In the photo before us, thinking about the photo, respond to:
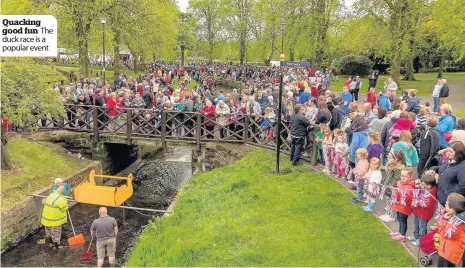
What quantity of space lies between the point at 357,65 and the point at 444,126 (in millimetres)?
31680

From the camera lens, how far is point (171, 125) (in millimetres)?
15547

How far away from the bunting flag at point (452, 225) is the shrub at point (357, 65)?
35460 millimetres

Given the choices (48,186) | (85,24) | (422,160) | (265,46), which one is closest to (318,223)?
(422,160)

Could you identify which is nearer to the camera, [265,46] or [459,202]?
[459,202]

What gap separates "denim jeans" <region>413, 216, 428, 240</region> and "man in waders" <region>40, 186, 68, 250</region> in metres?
7.91

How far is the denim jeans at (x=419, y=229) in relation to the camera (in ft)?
22.7

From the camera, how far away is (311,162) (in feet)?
39.7

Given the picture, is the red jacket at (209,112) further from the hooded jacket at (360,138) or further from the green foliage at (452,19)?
the green foliage at (452,19)

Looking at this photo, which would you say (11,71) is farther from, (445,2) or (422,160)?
(445,2)

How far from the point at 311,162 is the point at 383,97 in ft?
Answer: 11.2

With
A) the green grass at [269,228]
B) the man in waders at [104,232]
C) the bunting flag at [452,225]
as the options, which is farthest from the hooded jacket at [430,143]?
the man in waders at [104,232]

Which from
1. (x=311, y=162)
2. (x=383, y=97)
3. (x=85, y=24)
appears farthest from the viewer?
(x=85, y=24)

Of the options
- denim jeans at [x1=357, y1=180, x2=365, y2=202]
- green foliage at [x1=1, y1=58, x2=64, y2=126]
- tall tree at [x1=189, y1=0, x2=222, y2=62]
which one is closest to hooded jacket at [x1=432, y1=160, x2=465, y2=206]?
denim jeans at [x1=357, y1=180, x2=365, y2=202]

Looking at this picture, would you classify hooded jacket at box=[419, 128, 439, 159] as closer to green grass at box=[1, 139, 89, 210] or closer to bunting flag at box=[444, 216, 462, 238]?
bunting flag at box=[444, 216, 462, 238]
